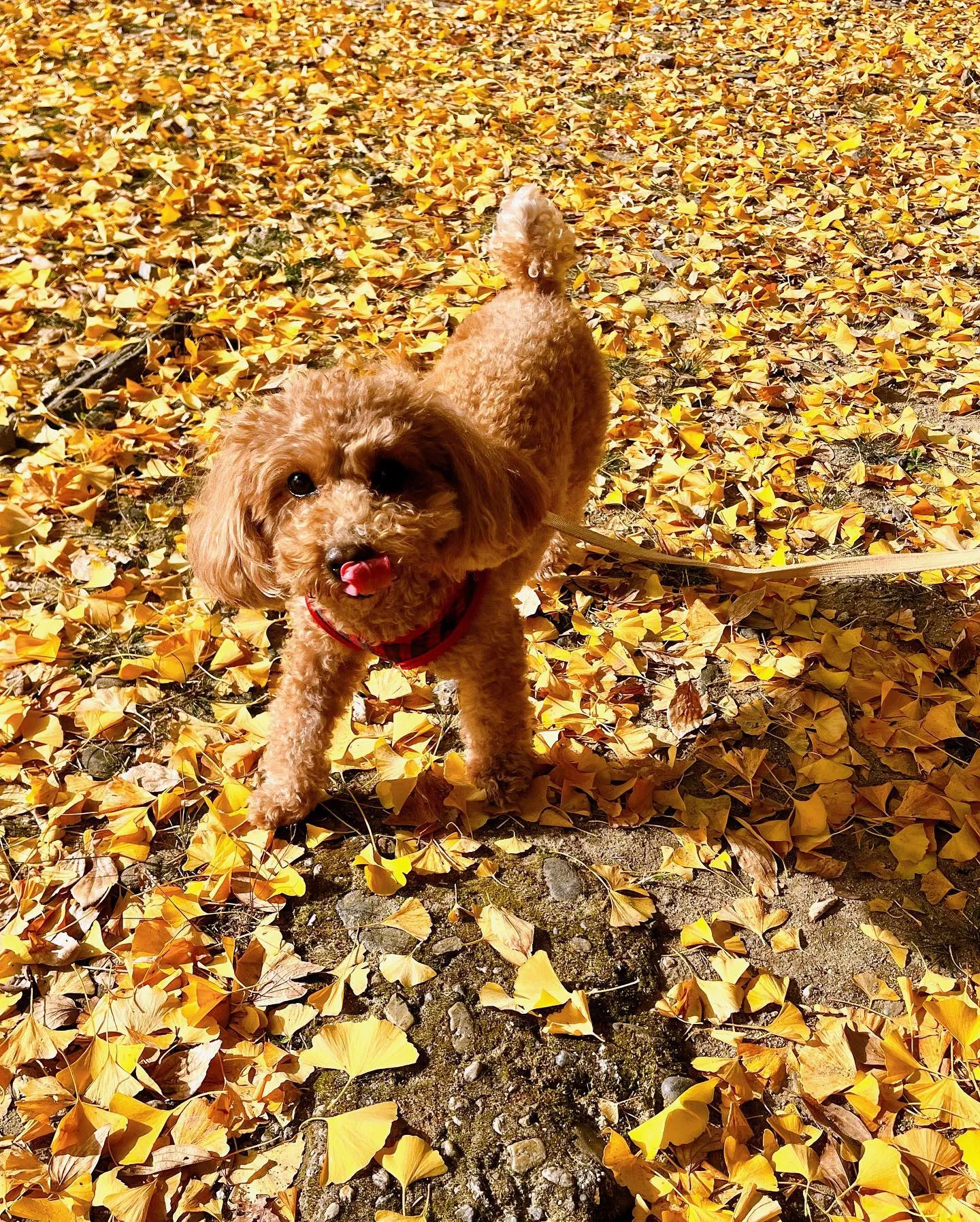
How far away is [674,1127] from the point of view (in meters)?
2.16

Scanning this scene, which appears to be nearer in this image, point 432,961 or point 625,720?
point 432,961

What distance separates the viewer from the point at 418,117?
21.6 ft

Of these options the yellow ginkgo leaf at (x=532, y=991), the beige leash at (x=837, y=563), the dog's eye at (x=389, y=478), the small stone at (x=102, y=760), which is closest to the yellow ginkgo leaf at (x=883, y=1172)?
the yellow ginkgo leaf at (x=532, y=991)

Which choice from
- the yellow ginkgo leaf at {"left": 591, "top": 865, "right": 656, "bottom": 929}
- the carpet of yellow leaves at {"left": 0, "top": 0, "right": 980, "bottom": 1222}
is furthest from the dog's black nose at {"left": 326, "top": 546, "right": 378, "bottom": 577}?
the yellow ginkgo leaf at {"left": 591, "top": 865, "right": 656, "bottom": 929}

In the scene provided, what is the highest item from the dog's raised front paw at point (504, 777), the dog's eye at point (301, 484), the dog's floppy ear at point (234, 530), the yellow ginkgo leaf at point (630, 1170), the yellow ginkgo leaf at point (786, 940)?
the dog's eye at point (301, 484)

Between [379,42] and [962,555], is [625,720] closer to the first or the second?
[962,555]

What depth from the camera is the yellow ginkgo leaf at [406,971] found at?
2492 millimetres

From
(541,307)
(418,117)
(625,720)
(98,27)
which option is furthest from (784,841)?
(98,27)

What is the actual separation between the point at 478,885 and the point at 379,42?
760 centimetres

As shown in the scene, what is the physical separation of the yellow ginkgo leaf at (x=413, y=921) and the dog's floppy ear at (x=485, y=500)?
3.58ft

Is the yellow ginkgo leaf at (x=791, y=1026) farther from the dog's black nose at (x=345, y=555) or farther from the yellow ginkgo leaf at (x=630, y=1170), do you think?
the dog's black nose at (x=345, y=555)

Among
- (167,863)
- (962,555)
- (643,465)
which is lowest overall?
(167,863)

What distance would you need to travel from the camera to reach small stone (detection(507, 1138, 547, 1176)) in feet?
7.01

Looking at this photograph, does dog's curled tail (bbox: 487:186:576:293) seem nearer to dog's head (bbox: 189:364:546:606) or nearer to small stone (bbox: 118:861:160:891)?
dog's head (bbox: 189:364:546:606)
